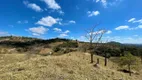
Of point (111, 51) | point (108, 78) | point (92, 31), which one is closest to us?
point (108, 78)

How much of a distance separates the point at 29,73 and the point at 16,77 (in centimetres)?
199

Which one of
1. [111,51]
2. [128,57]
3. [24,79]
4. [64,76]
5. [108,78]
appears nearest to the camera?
[24,79]

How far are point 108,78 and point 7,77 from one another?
43.8ft

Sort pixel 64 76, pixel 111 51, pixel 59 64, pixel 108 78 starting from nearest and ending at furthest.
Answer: pixel 64 76, pixel 108 78, pixel 59 64, pixel 111 51

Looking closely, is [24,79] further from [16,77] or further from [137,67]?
[137,67]

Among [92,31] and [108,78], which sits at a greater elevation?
[92,31]

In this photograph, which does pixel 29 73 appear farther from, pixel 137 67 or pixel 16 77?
pixel 137 67

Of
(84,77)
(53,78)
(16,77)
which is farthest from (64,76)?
(16,77)

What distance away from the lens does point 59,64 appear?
24.9 m

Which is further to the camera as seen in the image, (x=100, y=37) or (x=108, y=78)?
(x=100, y=37)

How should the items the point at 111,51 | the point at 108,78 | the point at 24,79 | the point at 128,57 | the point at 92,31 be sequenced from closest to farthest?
the point at 24,79 → the point at 108,78 → the point at 92,31 → the point at 128,57 → the point at 111,51

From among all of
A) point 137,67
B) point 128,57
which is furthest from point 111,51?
point 128,57

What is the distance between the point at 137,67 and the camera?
53.4 metres

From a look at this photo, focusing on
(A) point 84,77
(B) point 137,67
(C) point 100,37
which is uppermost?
(C) point 100,37
